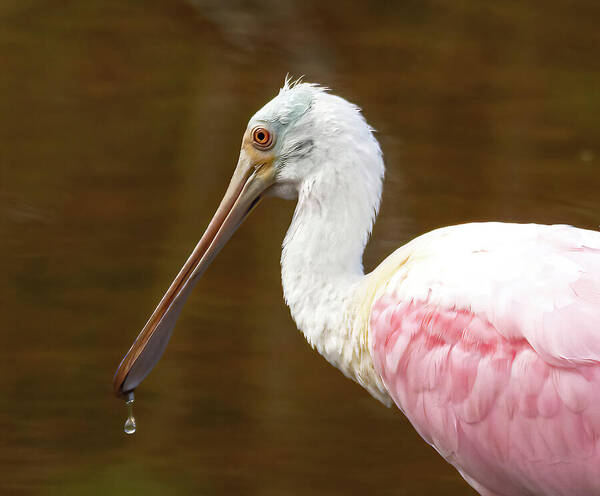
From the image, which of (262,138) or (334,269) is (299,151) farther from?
(334,269)

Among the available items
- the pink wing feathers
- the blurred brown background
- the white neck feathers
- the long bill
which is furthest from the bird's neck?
the blurred brown background

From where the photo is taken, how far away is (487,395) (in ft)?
11.9

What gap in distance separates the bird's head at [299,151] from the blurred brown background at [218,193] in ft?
5.43

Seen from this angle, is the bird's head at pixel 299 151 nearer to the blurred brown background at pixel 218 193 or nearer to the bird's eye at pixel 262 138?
the bird's eye at pixel 262 138

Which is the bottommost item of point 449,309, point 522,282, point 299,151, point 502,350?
point 502,350

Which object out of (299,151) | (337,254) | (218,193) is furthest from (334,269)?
(218,193)

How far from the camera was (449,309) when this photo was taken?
11.7 feet

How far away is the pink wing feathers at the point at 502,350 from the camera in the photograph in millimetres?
3385

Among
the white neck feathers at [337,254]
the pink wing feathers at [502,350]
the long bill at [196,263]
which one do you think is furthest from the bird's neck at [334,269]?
the long bill at [196,263]

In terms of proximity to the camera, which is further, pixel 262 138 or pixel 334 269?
pixel 262 138

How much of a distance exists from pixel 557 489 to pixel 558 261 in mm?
704

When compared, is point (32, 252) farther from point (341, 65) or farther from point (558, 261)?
point (558, 261)

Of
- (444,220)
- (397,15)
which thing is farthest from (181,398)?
(397,15)

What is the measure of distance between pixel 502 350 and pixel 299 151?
A: 95 centimetres
